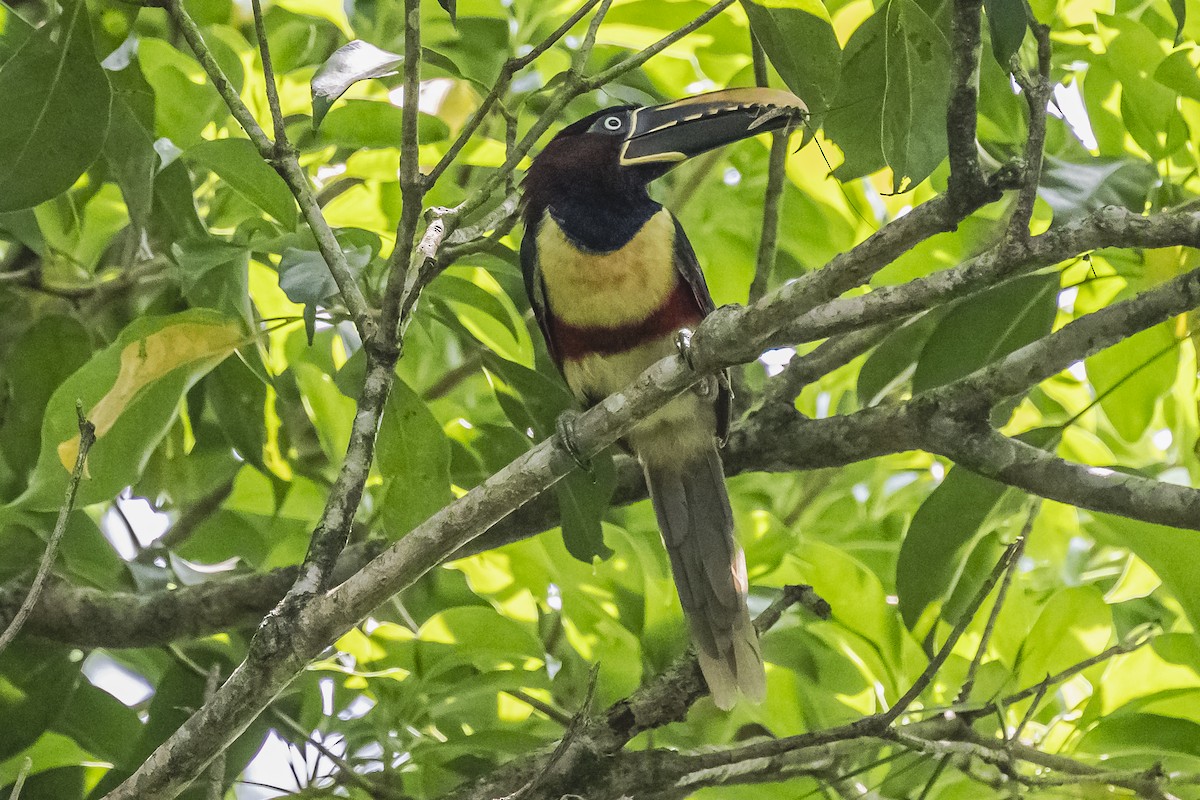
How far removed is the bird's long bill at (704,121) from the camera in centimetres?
256

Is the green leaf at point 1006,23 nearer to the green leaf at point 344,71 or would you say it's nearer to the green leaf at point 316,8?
the green leaf at point 344,71

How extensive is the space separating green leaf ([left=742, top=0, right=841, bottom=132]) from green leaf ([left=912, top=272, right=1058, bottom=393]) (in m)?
0.67

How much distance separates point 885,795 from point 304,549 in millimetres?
1486

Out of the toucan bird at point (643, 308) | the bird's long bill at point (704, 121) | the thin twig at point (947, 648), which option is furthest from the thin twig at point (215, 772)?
the bird's long bill at point (704, 121)

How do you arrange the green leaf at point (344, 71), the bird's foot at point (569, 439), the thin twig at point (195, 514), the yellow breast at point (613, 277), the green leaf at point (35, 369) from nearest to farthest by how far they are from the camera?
1. the green leaf at point (344, 71)
2. the bird's foot at point (569, 439)
3. the green leaf at point (35, 369)
4. the yellow breast at point (613, 277)
5. the thin twig at point (195, 514)

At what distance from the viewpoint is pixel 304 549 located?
3.05 metres

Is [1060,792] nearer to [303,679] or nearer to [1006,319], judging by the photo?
[1006,319]

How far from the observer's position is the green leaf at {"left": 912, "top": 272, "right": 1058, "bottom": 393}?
2701mm

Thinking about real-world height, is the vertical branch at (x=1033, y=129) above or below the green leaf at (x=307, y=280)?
below

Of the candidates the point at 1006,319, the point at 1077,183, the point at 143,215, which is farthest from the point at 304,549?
the point at 1077,183

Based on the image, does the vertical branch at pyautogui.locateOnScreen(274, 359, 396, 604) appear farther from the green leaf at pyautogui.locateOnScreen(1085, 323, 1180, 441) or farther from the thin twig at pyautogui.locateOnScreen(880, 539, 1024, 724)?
the green leaf at pyautogui.locateOnScreen(1085, 323, 1180, 441)

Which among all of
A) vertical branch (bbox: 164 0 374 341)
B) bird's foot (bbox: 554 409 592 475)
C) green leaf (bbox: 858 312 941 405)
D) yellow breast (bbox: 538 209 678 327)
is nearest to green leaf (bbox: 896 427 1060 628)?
green leaf (bbox: 858 312 941 405)

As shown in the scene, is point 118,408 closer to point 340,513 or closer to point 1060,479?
point 340,513

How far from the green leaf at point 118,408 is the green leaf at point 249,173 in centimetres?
31
